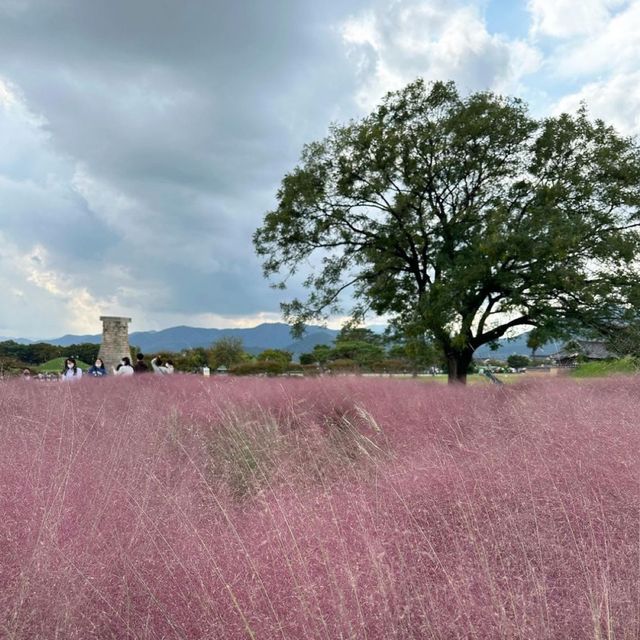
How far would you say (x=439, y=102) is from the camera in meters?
→ 15.0

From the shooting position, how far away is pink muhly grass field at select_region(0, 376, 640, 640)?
2014mm

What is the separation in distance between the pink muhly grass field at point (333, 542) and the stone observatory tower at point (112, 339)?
22.3m

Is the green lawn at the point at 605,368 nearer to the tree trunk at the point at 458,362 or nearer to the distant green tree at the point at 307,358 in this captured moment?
the tree trunk at the point at 458,362

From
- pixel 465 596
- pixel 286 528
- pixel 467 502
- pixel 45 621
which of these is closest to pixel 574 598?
pixel 465 596

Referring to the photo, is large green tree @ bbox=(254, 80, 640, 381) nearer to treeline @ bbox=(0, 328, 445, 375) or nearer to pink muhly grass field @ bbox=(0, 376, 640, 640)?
treeline @ bbox=(0, 328, 445, 375)

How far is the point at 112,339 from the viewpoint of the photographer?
83.9ft

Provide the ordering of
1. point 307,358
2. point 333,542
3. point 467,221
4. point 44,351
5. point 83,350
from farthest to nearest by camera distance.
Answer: point 83,350
point 44,351
point 307,358
point 467,221
point 333,542

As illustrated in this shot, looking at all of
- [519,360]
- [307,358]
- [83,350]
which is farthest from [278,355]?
[83,350]

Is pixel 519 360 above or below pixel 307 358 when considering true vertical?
below

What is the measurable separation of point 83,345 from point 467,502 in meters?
65.9

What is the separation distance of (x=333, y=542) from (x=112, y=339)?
2566 centimetres

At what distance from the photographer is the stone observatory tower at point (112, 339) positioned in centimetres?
2542

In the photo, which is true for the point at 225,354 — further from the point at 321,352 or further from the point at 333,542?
the point at 333,542

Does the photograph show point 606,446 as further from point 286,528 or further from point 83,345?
point 83,345
